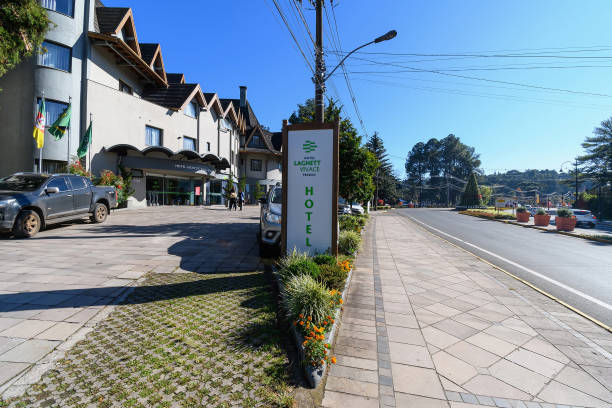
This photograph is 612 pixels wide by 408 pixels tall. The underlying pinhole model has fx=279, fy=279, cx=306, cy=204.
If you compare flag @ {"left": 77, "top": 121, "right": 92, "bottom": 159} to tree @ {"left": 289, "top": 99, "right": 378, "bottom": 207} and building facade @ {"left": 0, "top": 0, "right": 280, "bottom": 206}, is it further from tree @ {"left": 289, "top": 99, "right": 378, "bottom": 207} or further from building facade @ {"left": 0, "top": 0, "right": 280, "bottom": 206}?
tree @ {"left": 289, "top": 99, "right": 378, "bottom": 207}

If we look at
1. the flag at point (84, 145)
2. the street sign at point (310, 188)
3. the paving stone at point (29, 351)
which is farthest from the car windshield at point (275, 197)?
the flag at point (84, 145)

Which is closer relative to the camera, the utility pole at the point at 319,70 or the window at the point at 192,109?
the utility pole at the point at 319,70

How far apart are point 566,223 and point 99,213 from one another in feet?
83.6

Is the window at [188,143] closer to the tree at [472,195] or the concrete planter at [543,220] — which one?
the concrete planter at [543,220]

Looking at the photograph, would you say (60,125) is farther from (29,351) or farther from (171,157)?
(29,351)

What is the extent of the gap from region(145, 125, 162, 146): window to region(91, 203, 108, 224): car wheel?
10.8 m

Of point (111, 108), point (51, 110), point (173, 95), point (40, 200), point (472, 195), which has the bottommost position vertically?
point (40, 200)

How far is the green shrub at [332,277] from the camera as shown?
14.7 ft

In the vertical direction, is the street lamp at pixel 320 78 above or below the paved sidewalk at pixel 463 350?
above

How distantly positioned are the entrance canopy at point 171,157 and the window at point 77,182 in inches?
339

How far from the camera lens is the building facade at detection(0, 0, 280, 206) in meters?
14.9

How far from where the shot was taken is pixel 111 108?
1770 cm

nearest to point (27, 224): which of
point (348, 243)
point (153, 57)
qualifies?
point (348, 243)

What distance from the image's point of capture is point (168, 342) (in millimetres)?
3039
